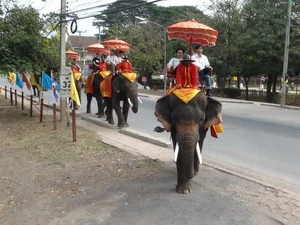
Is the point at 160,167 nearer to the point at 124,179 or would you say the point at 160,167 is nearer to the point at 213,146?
the point at 124,179

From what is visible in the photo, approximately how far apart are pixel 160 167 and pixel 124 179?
890mm

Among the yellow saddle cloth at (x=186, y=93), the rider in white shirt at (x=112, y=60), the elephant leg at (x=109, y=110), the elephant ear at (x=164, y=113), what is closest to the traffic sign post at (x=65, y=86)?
the rider in white shirt at (x=112, y=60)

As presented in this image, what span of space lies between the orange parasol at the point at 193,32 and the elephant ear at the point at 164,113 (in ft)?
6.28

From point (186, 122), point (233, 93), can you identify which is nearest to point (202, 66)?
point (186, 122)

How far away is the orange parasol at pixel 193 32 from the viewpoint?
7516mm

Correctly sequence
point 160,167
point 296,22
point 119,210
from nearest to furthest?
point 119,210
point 160,167
point 296,22

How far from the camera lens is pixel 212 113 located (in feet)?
20.7

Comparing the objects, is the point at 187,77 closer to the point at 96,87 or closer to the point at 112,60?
the point at 112,60

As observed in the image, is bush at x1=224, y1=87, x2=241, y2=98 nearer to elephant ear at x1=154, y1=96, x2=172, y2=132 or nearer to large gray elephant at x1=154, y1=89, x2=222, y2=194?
large gray elephant at x1=154, y1=89, x2=222, y2=194

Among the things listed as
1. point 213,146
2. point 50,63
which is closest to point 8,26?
point 50,63

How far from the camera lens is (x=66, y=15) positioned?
13.8m

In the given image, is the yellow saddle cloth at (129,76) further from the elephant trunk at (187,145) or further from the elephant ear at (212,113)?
the elephant trunk at (187,145)

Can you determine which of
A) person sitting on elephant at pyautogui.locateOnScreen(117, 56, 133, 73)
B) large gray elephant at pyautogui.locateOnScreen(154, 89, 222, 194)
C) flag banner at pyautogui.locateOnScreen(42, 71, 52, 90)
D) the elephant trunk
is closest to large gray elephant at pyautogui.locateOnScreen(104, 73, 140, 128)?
person sitting on elephant at pyautogui.locateOnScreen(117, 56, 133, 73)

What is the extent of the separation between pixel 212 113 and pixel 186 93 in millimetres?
699
